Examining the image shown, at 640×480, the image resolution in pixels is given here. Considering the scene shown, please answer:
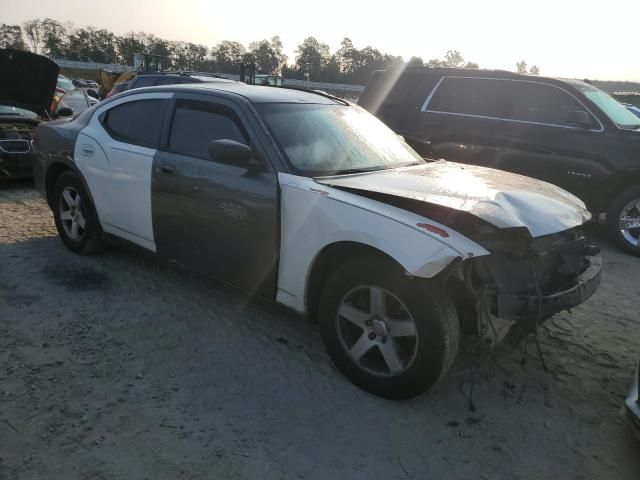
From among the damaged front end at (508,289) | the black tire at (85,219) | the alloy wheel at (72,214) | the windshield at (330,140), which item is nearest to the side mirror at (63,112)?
the black tire at (85,219)

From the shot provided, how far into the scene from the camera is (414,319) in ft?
9.15

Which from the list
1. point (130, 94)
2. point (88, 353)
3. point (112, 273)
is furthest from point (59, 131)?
point (88, 353)

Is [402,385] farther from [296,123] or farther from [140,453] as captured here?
[296,123]

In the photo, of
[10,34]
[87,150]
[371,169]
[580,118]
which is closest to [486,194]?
[371,169]

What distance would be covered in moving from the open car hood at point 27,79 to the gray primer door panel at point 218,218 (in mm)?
3868

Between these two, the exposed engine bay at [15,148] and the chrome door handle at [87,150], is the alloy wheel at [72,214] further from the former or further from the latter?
the exposed engine bay at [15,148]

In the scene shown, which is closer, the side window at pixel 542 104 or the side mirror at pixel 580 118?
the side mirror at pixel 580 118

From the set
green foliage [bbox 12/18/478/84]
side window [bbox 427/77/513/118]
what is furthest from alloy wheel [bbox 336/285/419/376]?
green foliage [bbox 12/18/478/84]

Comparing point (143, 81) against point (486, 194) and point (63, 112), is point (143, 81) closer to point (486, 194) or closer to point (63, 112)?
point (63, 112)

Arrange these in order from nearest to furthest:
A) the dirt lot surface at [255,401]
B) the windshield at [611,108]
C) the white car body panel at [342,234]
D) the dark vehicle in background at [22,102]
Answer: the dirt lot surface at [255,401] < the white car body panel at [342,234] < the windshield at [611,108] < the dark vehicle in background at [22,102]

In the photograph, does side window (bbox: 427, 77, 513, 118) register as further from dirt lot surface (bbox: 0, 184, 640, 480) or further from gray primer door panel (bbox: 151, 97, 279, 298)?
gray primer door panel (bbox: 151, 97, 279, 298)

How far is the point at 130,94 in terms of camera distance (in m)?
4.61

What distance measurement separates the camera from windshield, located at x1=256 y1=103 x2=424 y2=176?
138 inches

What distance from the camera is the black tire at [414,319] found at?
274cm
